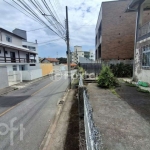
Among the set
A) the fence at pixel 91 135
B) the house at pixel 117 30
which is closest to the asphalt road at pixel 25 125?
the fence at pixel 91 135

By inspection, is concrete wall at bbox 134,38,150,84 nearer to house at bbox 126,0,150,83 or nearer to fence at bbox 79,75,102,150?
house at bbox 126,0,150,83

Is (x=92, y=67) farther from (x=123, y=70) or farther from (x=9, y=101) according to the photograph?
(x=9, y=101)

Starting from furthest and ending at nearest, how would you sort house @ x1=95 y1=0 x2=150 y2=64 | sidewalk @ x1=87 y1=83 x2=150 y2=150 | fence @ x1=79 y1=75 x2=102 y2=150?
house @ x1=95 y1=0 x2=150 y2=64 → sidewalk @ x1=87 y1=83 x2=150 y2=150 → fence @ x1=79 y1=75 x2=102 y2=150

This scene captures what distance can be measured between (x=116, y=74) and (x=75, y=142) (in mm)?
13597

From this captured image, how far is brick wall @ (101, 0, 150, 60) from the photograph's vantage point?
61.2ft

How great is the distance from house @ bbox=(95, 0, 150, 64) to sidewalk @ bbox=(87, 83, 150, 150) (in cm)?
1380

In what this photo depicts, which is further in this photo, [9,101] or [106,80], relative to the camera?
[106,80]

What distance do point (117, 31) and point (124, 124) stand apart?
59.6 feet

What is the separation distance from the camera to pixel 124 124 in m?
4.12

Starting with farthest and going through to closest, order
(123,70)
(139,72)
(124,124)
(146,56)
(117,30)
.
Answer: (117,30) < (123,70) < (139,72) < (146,56) < (124,124)

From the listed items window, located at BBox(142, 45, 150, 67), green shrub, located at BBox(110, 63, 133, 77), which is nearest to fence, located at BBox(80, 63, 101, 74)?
green shrub, located at BBox(110, 63, 133, 77)

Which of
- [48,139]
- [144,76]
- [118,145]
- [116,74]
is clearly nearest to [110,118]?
[118,145]

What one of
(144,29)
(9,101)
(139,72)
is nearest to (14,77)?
(9,101)

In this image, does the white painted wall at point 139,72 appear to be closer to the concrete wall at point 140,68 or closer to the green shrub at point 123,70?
the concrete wall at point 140,68
